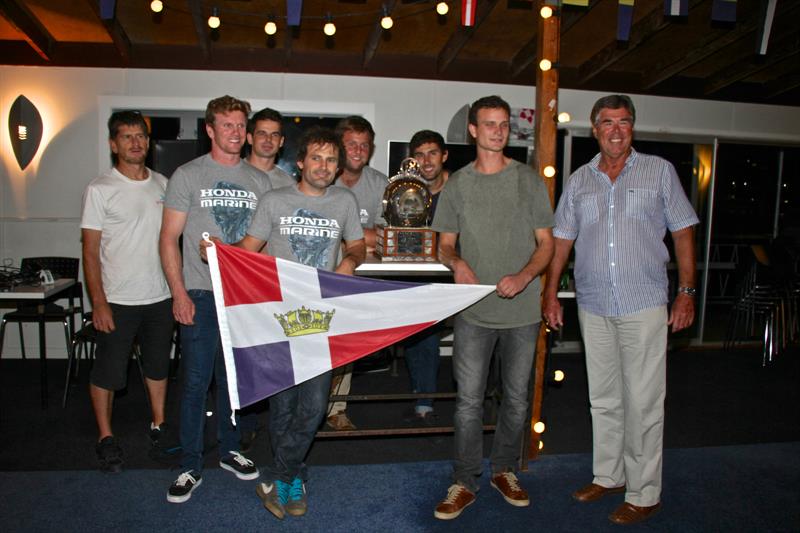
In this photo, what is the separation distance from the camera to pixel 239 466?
3.37 m

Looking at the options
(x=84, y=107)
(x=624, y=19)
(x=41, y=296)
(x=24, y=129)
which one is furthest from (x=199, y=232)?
(x=24, y=129)

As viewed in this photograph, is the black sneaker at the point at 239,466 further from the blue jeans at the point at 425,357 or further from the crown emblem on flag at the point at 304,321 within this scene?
the blue jeans at the point at 425,357

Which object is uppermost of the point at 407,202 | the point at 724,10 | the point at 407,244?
the point at 724,10

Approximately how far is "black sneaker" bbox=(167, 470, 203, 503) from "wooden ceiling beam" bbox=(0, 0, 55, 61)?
3933 mm

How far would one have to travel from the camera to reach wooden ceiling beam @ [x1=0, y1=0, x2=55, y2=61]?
16.0ft

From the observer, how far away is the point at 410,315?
3055mm

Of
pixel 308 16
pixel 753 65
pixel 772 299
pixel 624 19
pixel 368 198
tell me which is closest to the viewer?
pixel 624 19

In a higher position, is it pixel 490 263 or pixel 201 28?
pixel 201 28

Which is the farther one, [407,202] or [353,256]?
[407,202]

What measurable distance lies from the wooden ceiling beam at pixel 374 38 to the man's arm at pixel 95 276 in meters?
2.88

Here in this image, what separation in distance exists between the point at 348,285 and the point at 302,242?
0.29m

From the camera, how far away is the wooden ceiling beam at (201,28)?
4.93 meters

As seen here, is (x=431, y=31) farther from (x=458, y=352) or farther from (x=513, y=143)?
(x=458, y=352)

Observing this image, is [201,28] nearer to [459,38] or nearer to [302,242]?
[459,38]
